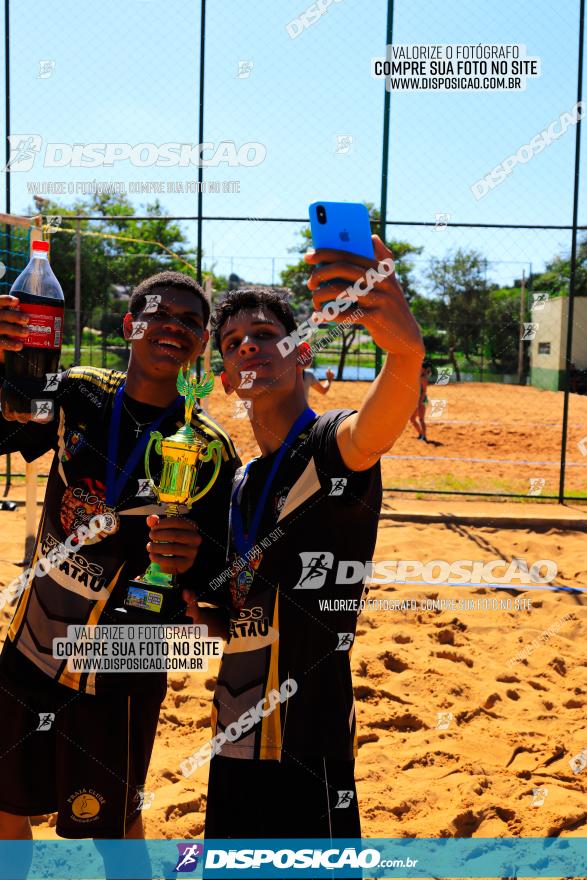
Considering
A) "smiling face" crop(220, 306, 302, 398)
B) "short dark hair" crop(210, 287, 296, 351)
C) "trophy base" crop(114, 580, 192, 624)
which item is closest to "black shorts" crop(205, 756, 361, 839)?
"trophy base" crop(114, 580, 192, 624)

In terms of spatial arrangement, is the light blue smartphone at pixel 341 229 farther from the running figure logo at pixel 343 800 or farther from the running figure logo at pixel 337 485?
the running figure logo at pixel 343 800

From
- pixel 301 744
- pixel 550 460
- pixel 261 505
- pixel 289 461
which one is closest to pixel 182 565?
pixel 261 505

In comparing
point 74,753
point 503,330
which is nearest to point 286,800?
point 74,753

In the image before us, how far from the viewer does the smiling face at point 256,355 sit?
1868 mm

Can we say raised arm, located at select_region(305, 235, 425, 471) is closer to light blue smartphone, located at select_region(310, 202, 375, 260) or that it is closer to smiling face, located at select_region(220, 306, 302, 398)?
light blue smartphone, located at select_region(310, 202, 375, 260)

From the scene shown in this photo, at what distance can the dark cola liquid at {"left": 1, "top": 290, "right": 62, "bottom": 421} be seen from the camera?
7.27ft

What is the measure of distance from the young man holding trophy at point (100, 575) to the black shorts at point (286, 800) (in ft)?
1.53

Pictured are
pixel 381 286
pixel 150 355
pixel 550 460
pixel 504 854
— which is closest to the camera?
pixel 381 286

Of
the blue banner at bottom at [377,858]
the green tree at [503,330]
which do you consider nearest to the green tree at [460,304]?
the green tree at [503,330]

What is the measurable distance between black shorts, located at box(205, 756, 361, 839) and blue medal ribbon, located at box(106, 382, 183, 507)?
0.85m

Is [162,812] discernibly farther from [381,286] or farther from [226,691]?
[381,286]

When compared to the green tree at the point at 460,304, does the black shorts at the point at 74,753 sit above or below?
below

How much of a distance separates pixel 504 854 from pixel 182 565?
1.88 meters

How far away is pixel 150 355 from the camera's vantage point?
2244 mm
